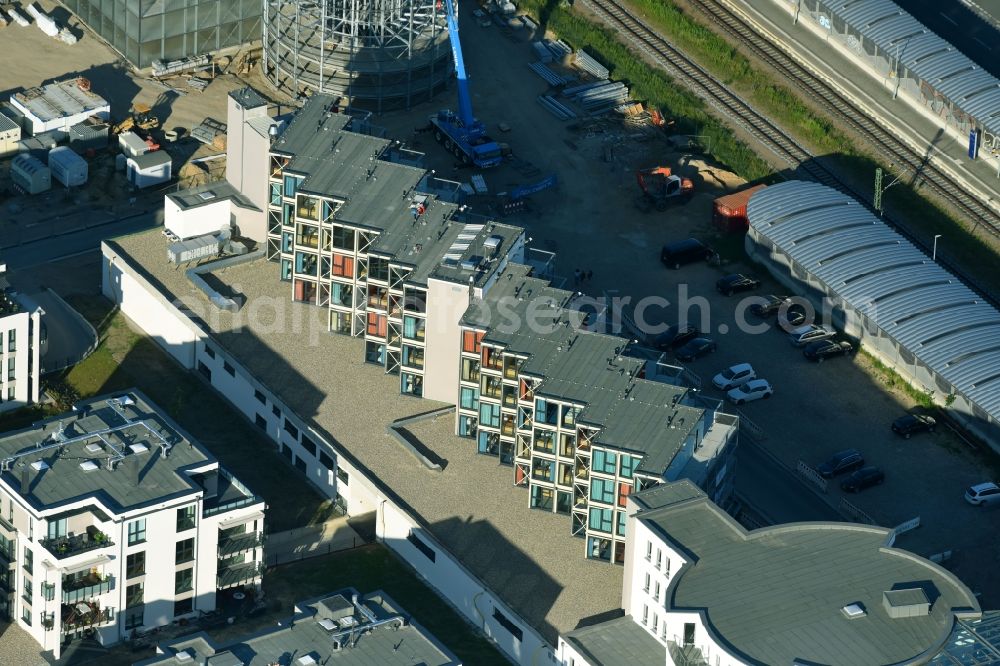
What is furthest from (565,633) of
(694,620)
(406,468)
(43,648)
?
(43,648)

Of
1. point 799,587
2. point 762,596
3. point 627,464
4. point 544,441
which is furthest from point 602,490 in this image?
point 799,587

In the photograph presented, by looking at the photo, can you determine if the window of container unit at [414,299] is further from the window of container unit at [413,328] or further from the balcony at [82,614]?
the balcony at [82,614]

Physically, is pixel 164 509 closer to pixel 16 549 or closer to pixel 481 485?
pixel 16 549

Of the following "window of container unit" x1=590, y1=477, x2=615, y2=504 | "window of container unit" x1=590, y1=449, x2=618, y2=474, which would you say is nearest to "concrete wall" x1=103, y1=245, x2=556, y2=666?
"window of container unit" x1=590, y1=477, x2=615, y2=504

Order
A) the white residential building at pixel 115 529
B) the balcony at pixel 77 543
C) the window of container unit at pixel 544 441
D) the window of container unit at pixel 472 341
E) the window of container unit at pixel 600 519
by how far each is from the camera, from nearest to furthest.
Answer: the balcony at pixel 77 543 → the white residential building at pixel 115 529 → the window of container unit at pixel 600 519 → the window of container unit at pixel 544 441 → the window of container unit at pixel 472 341

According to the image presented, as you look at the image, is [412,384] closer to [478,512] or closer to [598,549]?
[478,512]

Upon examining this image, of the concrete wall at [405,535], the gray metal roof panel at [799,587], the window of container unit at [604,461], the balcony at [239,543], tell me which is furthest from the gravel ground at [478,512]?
the balcony at [239,543]

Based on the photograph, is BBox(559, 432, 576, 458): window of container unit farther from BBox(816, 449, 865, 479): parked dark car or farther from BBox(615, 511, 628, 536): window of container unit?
BBox(816, 449, 865, 479): parked dark car
